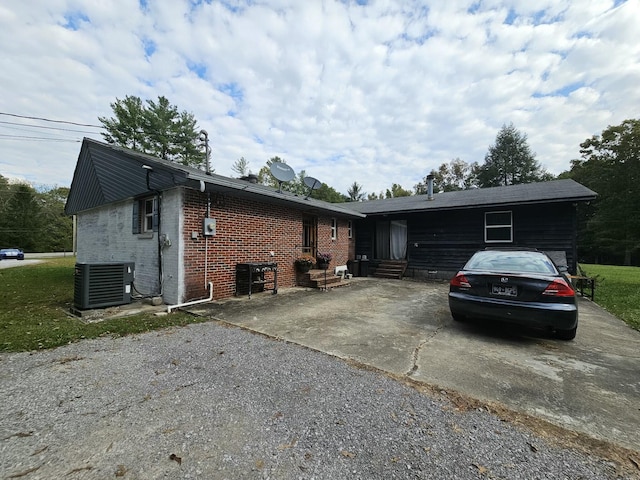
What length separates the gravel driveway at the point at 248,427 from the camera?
Result: 5.34 feet

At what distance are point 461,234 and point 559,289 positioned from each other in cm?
805

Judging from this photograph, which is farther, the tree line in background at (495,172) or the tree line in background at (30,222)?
the tree line in background at (30,222)

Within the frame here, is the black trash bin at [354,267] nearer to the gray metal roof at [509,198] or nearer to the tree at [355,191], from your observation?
the gray metal roof at [509,198]

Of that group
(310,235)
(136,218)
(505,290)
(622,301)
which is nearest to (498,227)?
(622,301)

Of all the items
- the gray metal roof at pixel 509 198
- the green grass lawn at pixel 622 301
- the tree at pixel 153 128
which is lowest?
the green grass lawn at pixel 622 301

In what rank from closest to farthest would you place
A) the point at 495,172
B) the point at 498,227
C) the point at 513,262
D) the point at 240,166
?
the point at 513,262
the point at 498,227
the point at 240,166
the point at 495,172

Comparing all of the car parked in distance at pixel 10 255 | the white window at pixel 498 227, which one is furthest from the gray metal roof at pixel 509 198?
the car parked in distance at pixel 10 255

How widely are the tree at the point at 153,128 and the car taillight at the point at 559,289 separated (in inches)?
995

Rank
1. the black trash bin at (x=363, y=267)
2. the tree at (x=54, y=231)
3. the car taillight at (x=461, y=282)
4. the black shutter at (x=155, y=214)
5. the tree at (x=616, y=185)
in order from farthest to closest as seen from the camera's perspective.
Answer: the tree at (x=54, y=231), the tree at (x=616, y=185), the black trash bin at (x=363, y=267), the black shutter at (x=155, y=214), the car taillight at (x=461, y=282)

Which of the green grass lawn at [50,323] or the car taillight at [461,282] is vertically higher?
the car taillight at [461,282]

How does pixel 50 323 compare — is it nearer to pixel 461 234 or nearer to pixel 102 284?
pixel 102 284

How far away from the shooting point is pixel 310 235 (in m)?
10.6

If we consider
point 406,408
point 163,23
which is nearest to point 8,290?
point 163,23

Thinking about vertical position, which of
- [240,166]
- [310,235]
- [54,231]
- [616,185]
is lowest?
[310,235]
